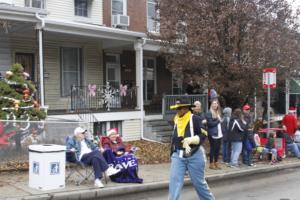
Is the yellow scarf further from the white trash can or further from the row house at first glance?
the row house

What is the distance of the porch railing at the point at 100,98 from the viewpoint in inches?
679

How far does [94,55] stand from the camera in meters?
19.6

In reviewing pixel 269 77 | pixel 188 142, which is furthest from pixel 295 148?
pixel 188 142

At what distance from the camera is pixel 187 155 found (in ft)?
24.6

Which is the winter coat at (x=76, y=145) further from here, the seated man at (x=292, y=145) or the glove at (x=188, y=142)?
the seated man at (x=292, y=145)

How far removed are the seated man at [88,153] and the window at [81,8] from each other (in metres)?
10.5

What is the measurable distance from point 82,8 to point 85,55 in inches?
79.6

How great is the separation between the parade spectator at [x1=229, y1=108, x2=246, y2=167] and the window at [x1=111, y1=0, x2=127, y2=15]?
9311mm

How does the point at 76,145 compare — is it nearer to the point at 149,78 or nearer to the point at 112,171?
the point at 112,171

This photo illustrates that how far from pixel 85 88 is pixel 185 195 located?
922cm

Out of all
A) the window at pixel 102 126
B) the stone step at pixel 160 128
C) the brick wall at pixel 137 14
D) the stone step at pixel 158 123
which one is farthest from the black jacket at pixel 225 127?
the brick wall at pixel 137 14

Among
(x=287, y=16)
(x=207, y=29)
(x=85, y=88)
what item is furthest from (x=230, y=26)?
(x=85, y=88)

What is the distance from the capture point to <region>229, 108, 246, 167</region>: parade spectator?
1314 centimetres

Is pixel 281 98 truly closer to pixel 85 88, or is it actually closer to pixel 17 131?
pixel 85 88
